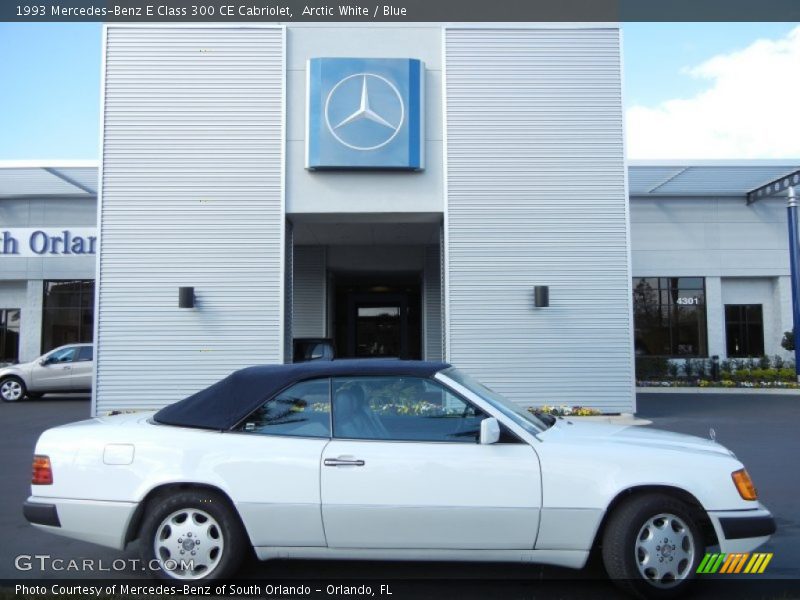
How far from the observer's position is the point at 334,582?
4566 millimetres

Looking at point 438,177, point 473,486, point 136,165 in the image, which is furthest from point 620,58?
point 473,486

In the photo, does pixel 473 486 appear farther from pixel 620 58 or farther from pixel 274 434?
pixel 620 58

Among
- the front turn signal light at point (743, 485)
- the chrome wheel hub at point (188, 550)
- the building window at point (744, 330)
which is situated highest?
the building window at point (744, 330)

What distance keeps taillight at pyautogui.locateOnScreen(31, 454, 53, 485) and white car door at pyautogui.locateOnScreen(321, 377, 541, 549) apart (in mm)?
1793

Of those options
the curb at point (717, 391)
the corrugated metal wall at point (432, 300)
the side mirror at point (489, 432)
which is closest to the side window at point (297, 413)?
the side mirror at point (489, 432)

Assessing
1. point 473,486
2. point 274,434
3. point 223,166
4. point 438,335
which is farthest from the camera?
point 438,335

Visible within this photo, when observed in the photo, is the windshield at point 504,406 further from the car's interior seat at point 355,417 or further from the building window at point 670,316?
the building window at point 670,316

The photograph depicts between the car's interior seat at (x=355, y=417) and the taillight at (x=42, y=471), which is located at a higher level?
the car's interior seat at (x=355, y=417)

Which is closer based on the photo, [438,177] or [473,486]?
[473,486]

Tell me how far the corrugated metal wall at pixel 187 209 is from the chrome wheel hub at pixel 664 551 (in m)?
9.70

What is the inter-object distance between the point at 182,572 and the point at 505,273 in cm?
995

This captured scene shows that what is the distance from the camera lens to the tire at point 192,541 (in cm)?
427

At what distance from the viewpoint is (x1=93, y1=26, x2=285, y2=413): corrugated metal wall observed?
13062mm

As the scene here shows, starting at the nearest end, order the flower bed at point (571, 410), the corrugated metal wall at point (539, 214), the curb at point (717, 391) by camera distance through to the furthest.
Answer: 1. the flower bed at point (571, 410)
2. the corrugated metal wall at point (539, 214)
3. the curb at point (717, 391)
